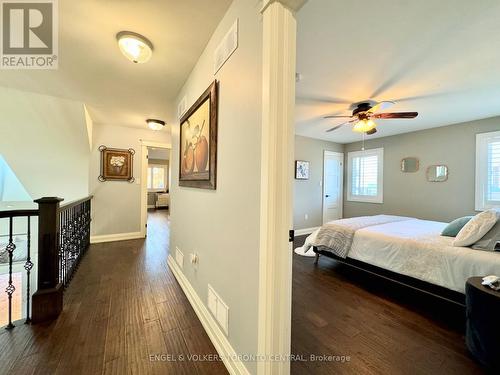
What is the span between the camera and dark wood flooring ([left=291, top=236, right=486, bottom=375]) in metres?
1.36

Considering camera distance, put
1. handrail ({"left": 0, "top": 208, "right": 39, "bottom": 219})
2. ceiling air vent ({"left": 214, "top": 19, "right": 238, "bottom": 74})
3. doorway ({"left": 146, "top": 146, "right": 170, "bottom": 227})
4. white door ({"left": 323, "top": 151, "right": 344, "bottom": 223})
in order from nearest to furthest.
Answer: ceiling air vent ({"left": 214, "top": 19, "right": 238, "bottom": 74})
handrail ({"left": 0, "top": 208, "right": 39, "bottom": 219})
white door ({"left": 323, "top": 151, "right": 344, "bottom": 223})
doorway ({"left": 146, "top": 146, "right": 170, "bottom": 227})

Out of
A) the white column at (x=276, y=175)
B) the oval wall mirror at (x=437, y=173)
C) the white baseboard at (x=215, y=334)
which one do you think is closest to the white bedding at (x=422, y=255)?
the white column at (x=276, y=175)

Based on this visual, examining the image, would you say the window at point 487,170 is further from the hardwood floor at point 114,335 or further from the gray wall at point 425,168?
the hardwood floor at point 114,335

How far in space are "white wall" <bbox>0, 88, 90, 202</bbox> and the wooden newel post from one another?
7.01 feet

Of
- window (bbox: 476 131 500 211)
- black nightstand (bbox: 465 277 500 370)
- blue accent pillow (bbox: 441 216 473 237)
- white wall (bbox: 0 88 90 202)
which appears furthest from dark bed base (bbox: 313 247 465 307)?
white wall (bbox: 0 88 90 202)

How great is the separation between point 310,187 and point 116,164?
4.34 meters

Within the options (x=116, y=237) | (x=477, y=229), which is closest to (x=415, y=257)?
(x=477, y=229)

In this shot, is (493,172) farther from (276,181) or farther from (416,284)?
(276,181)

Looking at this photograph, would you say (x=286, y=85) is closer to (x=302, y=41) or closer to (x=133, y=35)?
(x=302, y=41)

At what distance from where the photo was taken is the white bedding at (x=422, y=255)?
1728 mm

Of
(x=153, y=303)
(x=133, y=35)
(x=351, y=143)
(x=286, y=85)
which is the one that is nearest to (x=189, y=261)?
(x=153, y=303)

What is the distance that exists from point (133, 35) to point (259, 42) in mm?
1284

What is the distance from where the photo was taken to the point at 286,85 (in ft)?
3.27
